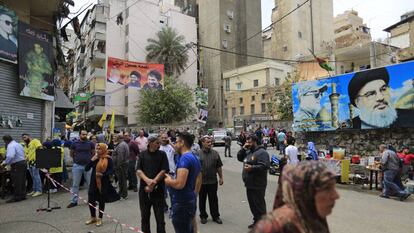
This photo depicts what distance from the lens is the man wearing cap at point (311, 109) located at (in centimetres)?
1738

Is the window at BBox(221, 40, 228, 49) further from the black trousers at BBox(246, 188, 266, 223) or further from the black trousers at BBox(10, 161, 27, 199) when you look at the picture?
the black trousers at BBox(246, 188, 266, 223)

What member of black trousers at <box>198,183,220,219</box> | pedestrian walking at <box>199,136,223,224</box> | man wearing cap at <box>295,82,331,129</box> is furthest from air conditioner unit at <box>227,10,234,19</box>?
black trousers at <box>198,183,220,219</box>

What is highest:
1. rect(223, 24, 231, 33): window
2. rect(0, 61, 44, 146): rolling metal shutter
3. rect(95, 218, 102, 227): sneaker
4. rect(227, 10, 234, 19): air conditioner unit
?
rect(227, 10, 234, 19): air conditioner unit

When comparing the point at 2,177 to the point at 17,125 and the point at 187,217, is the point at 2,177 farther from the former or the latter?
the point at 187,217

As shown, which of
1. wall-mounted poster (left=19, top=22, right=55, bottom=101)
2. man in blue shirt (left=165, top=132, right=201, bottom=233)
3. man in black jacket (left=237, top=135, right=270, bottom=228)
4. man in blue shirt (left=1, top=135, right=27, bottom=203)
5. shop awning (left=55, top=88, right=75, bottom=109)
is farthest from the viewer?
shop awning (left=55, top=88, right=75, bottom=109)

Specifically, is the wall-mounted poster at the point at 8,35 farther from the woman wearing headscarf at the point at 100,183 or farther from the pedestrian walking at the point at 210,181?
the pedestrian walking at the point at 210,181

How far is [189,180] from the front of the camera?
4684 millimetres

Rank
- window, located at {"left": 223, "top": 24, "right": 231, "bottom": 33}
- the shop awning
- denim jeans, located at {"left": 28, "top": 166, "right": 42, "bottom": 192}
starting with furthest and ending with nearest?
window, located at {"left": 223, "top": 24, "right": 231, "bottom": 33}
the shop awning
denim jeans, located at {"left": 28, "top": 166, "right": 42, "bottom": 192}

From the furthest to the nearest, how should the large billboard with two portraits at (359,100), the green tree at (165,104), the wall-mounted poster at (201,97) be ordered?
the green tree at (165,104) < the wall-mounted poster at (201,97) < the large billboard with two portraits at (359,100)

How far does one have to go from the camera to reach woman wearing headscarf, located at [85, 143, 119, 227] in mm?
7105

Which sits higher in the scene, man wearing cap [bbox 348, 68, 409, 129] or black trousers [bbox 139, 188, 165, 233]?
man wearing cap [bbox 348, 68, 409, 129]

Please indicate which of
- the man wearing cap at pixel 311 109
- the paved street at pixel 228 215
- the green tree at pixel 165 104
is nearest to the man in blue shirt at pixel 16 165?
the paved street at pixel 228 215

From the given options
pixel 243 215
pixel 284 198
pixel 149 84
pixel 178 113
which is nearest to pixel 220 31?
pixel 178 113

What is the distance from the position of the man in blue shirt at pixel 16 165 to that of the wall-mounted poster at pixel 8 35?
4.22 m
